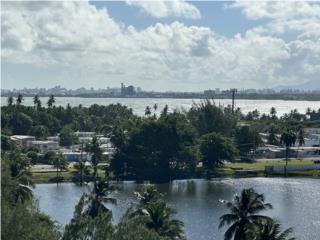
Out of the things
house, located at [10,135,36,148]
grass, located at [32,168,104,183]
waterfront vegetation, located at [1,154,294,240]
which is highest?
waterfront vegetation, located at [1,154,294,240]

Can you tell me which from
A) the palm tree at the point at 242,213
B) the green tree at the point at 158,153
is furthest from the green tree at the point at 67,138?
the palm tree at the point at 242,213

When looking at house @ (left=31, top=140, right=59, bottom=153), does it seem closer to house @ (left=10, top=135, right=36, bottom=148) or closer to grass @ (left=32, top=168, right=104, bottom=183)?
house @ (left=10, top=135, right=36, bottom=148)

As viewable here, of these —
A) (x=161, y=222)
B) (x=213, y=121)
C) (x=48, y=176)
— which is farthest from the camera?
(x=213, y=121)

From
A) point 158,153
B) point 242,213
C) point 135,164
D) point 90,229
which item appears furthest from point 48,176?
point 90,229

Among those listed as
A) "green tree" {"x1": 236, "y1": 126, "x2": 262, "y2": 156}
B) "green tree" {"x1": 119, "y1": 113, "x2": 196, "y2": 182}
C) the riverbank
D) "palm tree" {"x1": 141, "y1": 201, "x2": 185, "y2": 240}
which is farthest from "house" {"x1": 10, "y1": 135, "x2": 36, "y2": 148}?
"palm tree" {"x1": 141, "y1": 201, "x2": 185, "y2": 240}

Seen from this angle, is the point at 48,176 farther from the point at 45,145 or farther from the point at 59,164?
the point at 45,145

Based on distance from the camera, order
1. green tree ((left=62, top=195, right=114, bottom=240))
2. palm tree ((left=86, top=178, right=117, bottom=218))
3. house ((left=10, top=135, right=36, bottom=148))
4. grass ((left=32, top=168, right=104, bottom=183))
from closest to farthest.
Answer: green tree ((left=62, top=195, right=114, bottom=240)) < palm tree ((left=86, top=178, right=117, bottom=218)) < grass ((left=32, top=168, right=104, bottom=183)) < house ((left=10, top=135, right=36, bottom=148))
